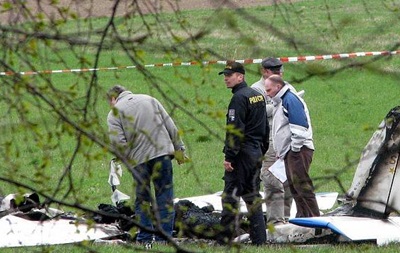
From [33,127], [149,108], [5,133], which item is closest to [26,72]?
[33,127]

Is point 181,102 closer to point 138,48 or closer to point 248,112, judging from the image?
point 138,48

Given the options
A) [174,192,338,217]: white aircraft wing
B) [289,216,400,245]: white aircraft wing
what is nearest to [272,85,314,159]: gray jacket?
[174,192,338,217]: white aircraft wing

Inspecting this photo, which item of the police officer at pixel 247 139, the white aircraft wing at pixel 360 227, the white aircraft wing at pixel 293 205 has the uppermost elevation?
the police officer at pixel 247 139

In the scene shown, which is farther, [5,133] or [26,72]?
[5,133]

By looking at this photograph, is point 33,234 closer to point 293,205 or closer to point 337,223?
point 337,223

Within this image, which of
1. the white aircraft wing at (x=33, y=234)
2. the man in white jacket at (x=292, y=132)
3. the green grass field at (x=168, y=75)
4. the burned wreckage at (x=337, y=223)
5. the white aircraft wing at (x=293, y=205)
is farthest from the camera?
the white aircraft wing at (x=293, y=205)

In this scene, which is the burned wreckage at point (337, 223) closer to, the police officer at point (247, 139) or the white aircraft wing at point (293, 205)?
the police officer at point (247, 139)

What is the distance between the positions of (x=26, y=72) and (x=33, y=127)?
238 millimetres

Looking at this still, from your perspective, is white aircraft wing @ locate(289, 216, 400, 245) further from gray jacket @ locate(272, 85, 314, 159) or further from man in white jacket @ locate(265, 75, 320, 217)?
gray jacket @ locate(272, 85, 314, 159)

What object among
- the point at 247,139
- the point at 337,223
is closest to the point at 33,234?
the point at 247,139

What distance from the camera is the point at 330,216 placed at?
10094mm

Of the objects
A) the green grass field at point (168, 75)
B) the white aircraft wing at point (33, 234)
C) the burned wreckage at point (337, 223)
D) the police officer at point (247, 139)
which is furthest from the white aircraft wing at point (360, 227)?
the green grass field at point (168, 75)

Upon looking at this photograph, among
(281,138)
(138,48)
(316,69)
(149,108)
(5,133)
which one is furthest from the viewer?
(281,138)

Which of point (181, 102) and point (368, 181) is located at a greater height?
point (181, 102)
